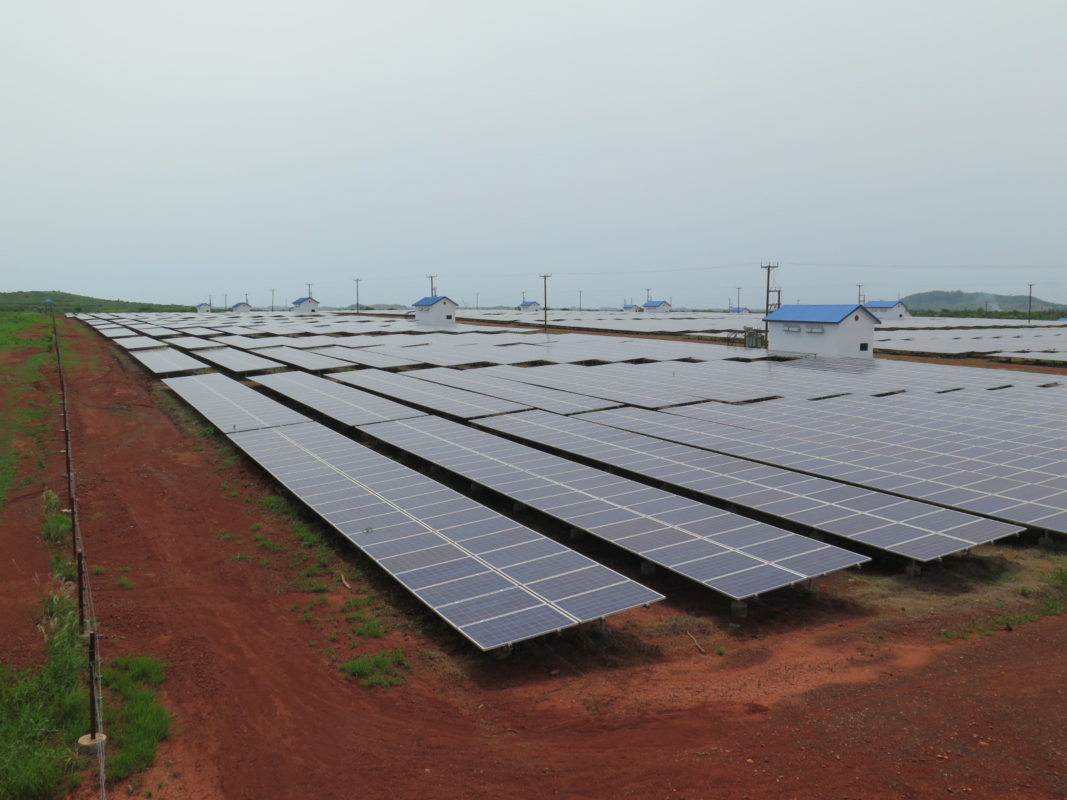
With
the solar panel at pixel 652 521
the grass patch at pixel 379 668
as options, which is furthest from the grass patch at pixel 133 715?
the solar panel at pixel 652 521

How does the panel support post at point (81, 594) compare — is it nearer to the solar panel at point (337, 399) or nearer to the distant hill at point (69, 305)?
the solar panel at point (337, 399)

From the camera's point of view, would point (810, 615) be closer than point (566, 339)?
Yes

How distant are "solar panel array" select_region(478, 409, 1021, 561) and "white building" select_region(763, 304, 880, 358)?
30302mm

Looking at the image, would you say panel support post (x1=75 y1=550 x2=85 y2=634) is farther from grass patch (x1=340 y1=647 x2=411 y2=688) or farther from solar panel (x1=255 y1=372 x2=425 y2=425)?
solar panel (x1=255 y1=372 x2=425 y2=425)

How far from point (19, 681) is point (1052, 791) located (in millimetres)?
15291

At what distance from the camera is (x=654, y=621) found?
15.4 meters

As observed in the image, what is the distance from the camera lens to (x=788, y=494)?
2073cm

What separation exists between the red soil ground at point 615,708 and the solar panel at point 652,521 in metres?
0.96

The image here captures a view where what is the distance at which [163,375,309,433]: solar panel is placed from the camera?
32.1m

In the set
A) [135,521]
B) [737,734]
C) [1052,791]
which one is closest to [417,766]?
[737,734]

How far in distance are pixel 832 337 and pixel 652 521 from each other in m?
41.1

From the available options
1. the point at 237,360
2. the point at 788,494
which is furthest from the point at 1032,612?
the point at 237,360

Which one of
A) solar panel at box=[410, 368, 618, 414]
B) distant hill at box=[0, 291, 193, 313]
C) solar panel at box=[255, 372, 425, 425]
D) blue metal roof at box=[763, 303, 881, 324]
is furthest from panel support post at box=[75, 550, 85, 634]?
distant hill at box=[0, 291, 193, 313]

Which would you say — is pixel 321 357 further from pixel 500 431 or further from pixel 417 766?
pixel 417 766
